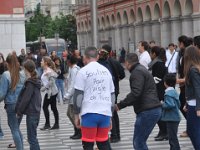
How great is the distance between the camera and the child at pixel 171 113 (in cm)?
1099

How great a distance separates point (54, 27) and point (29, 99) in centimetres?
9065

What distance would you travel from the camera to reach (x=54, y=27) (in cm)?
10106

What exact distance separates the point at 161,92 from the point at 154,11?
156 feet

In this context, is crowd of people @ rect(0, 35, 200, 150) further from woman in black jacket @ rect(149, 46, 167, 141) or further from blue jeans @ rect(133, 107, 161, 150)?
woman in black jacket @ rect(149, 46, 167, 141)

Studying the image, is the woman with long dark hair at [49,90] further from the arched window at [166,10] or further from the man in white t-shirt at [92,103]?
the arched window at [166,10]

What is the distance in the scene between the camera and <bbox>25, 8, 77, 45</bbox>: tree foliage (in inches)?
3954

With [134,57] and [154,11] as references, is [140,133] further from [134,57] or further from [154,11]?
[154,11]

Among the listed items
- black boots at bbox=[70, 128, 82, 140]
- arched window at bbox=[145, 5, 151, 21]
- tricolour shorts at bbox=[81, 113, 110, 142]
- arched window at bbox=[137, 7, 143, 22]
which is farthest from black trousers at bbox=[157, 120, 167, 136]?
arched window at bbox=[137, 7, 143, 22]

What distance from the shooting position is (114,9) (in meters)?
75.3

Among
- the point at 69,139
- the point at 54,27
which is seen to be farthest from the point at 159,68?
the point at 54,27

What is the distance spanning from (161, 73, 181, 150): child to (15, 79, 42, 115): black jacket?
7.40 ft

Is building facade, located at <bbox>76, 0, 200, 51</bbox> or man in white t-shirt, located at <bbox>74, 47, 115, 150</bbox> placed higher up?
building facade, located at <bbox>76, 0, 200, 51</bbox>

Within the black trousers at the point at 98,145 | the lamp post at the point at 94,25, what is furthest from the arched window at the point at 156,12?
the black trousers at the point at 98,145

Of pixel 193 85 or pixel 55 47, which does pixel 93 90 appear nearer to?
pixel 193 85
